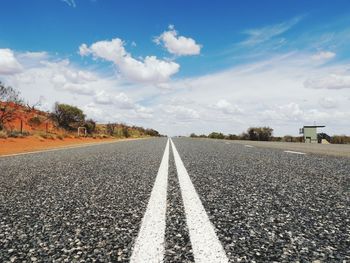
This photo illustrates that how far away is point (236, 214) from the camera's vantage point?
2680 mm

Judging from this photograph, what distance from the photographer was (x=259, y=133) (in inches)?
2452

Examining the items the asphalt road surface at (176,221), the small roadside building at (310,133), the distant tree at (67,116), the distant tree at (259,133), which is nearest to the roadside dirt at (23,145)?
the asphalt road surface at (176,221)

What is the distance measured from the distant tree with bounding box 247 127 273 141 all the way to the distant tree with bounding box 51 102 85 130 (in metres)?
31.3

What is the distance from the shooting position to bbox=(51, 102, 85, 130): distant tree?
45062 mm

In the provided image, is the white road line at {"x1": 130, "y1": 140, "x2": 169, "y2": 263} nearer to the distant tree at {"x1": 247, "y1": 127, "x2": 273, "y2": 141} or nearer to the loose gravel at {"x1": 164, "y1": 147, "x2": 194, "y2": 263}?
the loose gravel at {"x1": 164, "y1": 147, "x2": 194, "y2": 263}

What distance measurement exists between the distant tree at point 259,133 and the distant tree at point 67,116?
103 feet

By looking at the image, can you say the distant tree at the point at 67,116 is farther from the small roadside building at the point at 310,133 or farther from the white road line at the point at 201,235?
the white road line at the point at 201,235

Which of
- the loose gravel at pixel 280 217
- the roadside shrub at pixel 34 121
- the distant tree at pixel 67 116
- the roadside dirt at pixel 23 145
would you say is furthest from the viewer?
the distant tree at pixel 67 116

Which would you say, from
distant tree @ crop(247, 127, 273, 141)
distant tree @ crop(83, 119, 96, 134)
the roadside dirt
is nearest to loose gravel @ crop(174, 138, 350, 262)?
the roadside dirt

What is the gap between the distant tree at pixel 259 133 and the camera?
2387 inches

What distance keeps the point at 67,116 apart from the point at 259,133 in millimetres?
→ 35239

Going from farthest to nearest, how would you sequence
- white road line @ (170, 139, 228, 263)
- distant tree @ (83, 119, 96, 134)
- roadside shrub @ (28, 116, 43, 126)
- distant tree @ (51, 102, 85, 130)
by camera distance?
distant tree @ (83, 119, 96, 134)
distant tree @ (51, 102, 85, 130)
roadside shrub @ (28, 116, 43, 126)
white road line @ (170, 139, 228, 263)

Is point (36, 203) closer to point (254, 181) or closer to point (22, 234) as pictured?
point (22, 234)

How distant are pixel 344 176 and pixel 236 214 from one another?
10.6 ft
